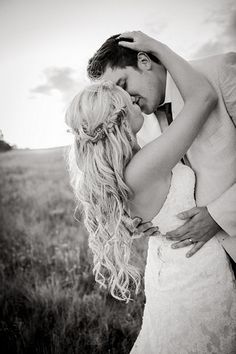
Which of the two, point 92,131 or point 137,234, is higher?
point 92,131

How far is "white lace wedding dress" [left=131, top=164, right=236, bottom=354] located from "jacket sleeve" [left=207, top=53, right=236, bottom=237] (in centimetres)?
13

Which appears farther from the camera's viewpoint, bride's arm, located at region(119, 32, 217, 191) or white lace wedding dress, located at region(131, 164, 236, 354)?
white lace wedding dress, located at region(131, 164, 236, 354)

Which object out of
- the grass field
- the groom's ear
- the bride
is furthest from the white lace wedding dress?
the grass field

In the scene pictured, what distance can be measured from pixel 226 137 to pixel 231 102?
19cm

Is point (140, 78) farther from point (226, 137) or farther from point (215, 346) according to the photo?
point (215, 346)

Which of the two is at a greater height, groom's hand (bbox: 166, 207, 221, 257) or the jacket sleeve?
the jacket sleeve

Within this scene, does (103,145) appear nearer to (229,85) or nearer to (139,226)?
(139,226)

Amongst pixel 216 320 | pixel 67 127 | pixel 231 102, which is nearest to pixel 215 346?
pixel 216 320

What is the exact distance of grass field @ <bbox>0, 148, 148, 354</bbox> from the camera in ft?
10.1

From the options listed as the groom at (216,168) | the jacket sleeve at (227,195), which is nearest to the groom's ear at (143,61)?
the groom at (216,168)

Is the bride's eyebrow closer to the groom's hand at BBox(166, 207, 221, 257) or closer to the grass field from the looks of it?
the groom's hand at BBox(166, 207, 221, 257)

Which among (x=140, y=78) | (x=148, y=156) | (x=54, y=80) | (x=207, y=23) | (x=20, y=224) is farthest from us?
(x=20, y=224)

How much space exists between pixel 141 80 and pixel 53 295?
270 centimetres

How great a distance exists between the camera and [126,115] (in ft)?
5.78
